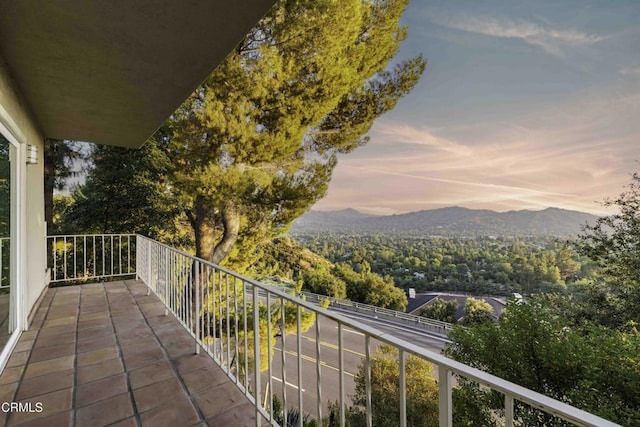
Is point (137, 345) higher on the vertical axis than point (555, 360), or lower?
higher

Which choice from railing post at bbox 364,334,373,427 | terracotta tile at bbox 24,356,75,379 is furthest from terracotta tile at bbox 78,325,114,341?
railing post at bbox 364,334,373,427

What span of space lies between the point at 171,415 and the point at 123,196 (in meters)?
8.04

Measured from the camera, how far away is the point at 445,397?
2.69ft

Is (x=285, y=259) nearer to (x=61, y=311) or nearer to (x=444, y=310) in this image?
(x=61, y=311)

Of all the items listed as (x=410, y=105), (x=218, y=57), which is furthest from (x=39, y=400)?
(x=410, y=105)

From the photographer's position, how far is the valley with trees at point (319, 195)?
6004 mm

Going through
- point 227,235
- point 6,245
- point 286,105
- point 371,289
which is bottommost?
point 371,289

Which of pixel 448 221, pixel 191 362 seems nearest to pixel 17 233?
pixel 191 362

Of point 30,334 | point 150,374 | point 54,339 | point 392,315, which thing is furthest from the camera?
point 392,315

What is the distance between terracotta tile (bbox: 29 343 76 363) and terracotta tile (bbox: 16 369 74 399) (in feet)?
1.23

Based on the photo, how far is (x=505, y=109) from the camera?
20406mm

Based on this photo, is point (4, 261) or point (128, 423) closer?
point (128, 423)

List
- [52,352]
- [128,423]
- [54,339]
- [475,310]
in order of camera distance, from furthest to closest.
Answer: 1. [475,310]
2. [54,339]
3. [52,352]
4. [128,423]

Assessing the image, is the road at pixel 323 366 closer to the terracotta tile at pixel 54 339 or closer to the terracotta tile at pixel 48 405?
the terracotta tile at pixel 54 339
